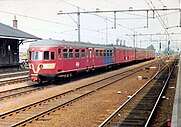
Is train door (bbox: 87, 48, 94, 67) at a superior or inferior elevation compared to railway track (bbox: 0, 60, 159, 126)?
superior

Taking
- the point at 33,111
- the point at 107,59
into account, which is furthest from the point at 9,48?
the point at 33,111

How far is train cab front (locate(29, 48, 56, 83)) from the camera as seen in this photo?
20.6 m

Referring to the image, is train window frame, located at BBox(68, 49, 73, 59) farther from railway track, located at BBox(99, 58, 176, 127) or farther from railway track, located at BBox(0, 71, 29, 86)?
railway track, located at BBox(99, 58, 176, 127)

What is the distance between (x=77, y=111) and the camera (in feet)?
40.4

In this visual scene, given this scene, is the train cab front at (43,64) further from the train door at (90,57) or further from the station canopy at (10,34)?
the station canopy at (10,34)

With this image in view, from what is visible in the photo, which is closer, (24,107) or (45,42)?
(24,107)

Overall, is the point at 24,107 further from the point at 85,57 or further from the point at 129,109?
the point at 85,57

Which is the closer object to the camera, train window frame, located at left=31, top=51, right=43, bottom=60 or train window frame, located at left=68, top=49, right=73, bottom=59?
train window frame, located at left=31, top=51, right=43, bottom=60

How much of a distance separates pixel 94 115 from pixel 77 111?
1.04m

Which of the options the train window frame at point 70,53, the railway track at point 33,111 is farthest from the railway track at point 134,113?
the train window frame at point 70,53

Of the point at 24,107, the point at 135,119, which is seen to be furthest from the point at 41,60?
the point at 135,119

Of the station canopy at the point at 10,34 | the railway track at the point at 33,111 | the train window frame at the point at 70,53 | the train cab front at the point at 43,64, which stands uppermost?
the station canopy at the point at 10,34

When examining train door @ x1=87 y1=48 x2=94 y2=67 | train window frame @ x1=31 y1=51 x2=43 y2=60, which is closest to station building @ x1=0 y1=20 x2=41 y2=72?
train door @ x1=87 y1=48 x2=94 y2=67

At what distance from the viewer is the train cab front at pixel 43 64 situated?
20.6m
